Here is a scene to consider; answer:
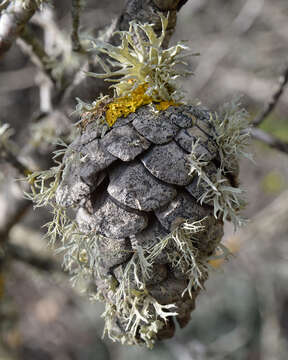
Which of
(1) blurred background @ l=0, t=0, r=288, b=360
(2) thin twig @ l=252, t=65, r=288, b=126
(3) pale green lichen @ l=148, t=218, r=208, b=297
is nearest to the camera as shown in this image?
(3) pale green lichen @ l=148, t=218, r=208, b=297

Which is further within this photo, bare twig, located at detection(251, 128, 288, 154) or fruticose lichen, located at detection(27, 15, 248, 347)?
bare twig, located at detection(251, 128, 288, 154)

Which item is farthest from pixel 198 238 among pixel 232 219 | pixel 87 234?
pixel 87 234

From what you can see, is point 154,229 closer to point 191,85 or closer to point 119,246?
point 119,246

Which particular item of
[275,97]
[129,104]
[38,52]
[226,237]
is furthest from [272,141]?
[226,237]

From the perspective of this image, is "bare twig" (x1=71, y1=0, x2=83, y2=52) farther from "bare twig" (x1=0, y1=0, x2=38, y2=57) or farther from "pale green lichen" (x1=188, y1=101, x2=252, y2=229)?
"pale green lichen" (x1=188, y1=101, x2=252, y2=229)

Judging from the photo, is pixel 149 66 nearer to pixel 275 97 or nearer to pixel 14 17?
pixel 14 17

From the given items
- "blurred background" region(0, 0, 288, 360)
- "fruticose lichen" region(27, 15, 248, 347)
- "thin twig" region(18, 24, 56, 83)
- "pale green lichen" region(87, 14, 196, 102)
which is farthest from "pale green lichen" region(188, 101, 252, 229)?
"blurred background" region(0, 0, 288, 360)

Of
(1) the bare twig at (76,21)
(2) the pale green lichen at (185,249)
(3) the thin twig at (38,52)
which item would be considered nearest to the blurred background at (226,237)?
(3) the thin twig at (38,52)

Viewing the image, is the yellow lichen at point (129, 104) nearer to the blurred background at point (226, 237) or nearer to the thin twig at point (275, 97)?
the thin twig at point (275, 97)
